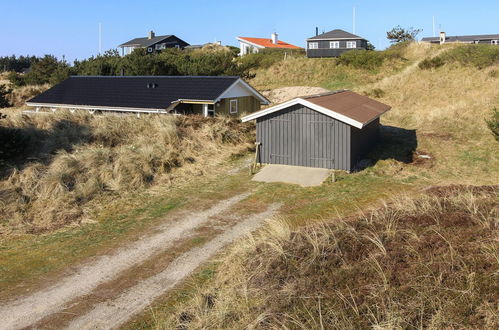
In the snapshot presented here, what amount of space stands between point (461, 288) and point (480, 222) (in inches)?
127

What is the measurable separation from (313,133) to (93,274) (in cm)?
1226

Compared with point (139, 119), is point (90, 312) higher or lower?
lower

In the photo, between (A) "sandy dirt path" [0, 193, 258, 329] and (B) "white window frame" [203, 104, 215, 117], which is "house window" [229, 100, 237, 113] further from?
(A) "sandy dirt path" [0, 193, 258, 329]

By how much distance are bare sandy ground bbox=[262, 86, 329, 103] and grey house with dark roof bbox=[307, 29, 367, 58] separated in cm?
1677

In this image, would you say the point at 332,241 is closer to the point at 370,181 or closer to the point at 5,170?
the point at 370,181

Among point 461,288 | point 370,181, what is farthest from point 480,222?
point 370,181

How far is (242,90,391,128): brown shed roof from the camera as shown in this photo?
19.3 meters

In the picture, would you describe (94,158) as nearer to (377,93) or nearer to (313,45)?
(377,93)

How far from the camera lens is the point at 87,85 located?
3438 cm

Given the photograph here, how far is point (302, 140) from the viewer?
67.8ft

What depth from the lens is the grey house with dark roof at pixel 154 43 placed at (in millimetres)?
86250

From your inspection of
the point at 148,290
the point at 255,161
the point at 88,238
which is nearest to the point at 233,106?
the point at 255,161

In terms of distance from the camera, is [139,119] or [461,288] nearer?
[461,288]

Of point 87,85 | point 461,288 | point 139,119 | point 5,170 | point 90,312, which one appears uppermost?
point 87,85
